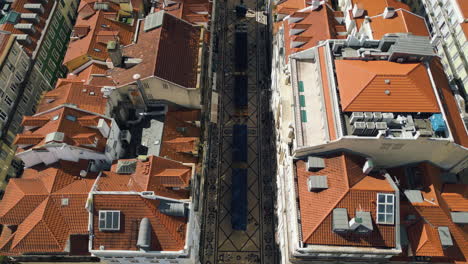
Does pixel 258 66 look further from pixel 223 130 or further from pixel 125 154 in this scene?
pixel 125 154

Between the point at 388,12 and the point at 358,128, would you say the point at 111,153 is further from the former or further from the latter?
the point at 388,12

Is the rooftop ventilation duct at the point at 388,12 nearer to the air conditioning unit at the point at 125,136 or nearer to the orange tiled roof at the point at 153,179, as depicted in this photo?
the orange tiled roof at the point at 153,179

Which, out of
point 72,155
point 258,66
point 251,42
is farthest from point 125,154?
point 251,42

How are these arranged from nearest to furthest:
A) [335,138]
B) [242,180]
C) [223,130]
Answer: [335,138] → [242,180] → [223,130]

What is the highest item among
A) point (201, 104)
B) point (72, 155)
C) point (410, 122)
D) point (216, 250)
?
point (201, 104)

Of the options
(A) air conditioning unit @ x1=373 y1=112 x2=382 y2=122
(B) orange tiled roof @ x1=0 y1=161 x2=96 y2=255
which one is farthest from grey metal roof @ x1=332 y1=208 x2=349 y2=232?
(B) orange tiled roof @ x1=0 y1=161 x2=96 y2=255

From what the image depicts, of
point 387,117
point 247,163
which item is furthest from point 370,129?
point 247,163

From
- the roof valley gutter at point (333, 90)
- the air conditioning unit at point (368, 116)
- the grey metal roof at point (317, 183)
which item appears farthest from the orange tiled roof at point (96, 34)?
the air conditioning unit at point (368, 116)
